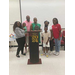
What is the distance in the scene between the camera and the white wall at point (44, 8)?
4.33 metres

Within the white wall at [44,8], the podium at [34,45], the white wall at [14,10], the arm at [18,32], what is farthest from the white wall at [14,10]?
the podium at [34,45]

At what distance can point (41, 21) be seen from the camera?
4.48 meters

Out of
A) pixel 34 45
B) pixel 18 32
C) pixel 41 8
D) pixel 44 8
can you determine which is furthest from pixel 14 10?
pixel 34 45

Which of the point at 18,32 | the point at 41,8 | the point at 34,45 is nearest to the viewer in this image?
the point at 34,45

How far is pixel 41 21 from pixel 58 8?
3.69 feet

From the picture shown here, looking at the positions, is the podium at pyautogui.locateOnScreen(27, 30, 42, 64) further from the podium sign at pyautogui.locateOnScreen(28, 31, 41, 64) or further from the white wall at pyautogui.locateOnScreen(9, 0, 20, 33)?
the white wall at pyautogui.locateOnScreen(9, 0, 20, 33)

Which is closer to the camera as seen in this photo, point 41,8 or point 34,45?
point 34,45

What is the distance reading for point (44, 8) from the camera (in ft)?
14.3

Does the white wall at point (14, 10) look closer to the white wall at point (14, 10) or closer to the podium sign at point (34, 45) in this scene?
the white wall at point (14, 10)

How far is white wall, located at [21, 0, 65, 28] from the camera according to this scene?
14.2 ft

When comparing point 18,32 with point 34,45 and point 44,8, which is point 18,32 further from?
point 44,8

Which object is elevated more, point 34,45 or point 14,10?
point 14,10

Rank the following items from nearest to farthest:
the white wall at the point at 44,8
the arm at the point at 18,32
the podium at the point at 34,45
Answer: the podium at the point at 34,45 → the arm at the point at 18,32 → the white wall at the point at 44,8

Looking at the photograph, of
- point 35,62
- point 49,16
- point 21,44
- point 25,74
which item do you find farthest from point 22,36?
point 49,16
